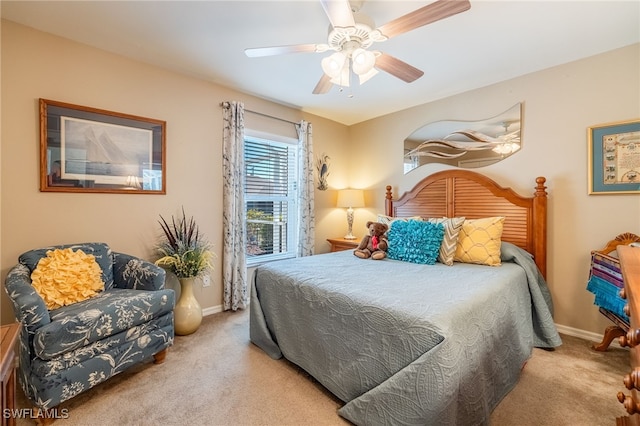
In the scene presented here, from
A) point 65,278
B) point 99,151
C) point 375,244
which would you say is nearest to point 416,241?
point 375,244

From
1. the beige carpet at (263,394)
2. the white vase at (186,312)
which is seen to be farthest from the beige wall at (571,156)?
the white vase at (186,312)

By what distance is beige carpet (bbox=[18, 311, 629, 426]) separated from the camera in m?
1.56

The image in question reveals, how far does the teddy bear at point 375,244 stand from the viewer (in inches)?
106

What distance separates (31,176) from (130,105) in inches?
36.7

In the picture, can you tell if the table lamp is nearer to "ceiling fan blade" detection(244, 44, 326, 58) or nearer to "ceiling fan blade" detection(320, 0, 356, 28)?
"ceiling fan blade" detection(244, 44, 326, 58)

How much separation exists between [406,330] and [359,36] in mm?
1671

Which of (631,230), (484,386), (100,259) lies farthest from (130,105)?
(631,230)

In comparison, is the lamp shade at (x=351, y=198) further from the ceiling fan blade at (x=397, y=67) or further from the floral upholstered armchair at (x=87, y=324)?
the floral upholstered armchair at (x=87, y=324)

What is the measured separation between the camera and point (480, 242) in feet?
7.88

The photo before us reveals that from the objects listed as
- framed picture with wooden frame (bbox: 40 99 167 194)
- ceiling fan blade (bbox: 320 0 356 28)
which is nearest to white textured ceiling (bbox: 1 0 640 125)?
ceiling fan blade (bbox: 320 0 356 28)

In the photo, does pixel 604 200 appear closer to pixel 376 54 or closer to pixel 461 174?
pixel 461 174

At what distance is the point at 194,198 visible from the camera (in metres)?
2.91

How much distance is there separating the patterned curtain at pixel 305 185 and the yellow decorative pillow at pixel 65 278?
7.19ft

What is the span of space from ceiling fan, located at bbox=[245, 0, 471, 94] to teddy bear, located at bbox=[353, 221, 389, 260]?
4.55 feet
